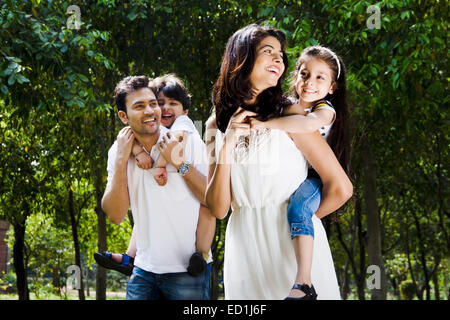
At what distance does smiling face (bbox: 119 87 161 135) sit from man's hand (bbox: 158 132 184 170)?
0.51 feet

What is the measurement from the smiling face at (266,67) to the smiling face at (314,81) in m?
0.45

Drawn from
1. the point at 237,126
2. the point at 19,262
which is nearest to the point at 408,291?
the point at 19,262

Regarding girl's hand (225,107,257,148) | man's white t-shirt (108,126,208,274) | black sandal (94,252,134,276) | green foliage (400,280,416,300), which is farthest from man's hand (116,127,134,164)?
green foliage (400,280,416,300)

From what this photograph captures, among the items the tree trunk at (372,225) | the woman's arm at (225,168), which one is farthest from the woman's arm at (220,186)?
Result: the tree trunk at (372,225)

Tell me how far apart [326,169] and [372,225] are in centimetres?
851

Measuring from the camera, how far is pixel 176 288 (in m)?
2.96

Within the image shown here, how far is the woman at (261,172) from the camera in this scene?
7.71ft

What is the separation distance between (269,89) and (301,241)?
583 millimetres

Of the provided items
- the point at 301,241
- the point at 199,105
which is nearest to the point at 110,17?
the point at 199,105

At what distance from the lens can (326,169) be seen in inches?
94.0

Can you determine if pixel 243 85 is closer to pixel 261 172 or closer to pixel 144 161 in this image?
pixel 261 172

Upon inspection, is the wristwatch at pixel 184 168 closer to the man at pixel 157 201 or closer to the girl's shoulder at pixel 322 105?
the man at pixel 157 201

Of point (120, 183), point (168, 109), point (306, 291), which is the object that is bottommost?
point (306, 291)
